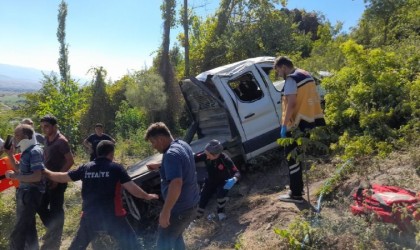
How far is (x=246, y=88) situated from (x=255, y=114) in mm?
776

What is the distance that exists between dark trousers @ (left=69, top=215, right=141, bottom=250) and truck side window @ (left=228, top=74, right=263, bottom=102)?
3.82 meters

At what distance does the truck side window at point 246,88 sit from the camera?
7.32 metres

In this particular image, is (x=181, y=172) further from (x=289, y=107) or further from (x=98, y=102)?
(x=98, y=102)

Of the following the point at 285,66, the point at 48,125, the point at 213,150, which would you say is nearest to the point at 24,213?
the point at 48,125

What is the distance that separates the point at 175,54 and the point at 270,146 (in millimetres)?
16208

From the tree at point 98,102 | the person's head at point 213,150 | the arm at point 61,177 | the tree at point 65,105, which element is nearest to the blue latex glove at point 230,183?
the person's head at point 213,150

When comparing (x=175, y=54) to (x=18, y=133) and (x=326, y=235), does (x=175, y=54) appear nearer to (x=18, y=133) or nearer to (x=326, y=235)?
(x=18, y=133)

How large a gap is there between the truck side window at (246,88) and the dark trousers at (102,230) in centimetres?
382

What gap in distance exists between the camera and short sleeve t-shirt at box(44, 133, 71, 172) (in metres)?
5.65

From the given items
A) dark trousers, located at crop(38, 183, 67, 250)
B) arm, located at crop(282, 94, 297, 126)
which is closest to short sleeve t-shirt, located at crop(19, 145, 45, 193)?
dark trousers, located at crop(38, 183, 67, 250)

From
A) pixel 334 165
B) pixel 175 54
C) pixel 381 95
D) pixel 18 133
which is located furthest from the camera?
pixel 175 54

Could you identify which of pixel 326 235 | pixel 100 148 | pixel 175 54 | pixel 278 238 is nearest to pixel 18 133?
pixel 100 148

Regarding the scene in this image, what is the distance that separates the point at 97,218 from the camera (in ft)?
13.3

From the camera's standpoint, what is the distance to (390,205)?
3.66 metres
